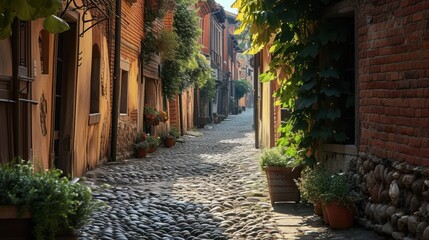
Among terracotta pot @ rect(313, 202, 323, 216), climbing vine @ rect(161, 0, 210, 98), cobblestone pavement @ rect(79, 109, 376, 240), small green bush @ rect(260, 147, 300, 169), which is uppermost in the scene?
climbing vine @ rect(161, 0, 210, 98)

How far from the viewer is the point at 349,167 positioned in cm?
691

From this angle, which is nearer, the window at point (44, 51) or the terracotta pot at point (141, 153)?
the window at point (44, 51)

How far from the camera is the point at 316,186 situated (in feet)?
21.6

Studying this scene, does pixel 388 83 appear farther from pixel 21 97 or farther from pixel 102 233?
pixel 21 97

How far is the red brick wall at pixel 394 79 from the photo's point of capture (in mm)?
5375

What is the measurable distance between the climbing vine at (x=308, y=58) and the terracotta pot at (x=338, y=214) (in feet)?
3.82

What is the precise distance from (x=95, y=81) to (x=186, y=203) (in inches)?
172

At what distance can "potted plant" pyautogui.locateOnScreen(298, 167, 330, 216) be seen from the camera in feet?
21.3

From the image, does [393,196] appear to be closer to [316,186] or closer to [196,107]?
[316,186]

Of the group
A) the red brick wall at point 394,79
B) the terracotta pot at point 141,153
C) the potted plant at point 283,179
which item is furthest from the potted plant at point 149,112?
the red brick wall at point 394,79

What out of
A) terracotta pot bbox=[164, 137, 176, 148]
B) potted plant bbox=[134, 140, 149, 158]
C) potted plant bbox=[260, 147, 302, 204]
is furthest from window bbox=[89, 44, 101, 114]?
terracotta pot bbox=[164, 137, 176, 148]

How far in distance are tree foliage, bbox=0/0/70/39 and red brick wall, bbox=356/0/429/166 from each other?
11.1 ft

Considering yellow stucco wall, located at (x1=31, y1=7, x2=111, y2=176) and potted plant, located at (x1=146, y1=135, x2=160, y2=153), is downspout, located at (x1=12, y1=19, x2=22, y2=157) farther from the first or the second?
potted plant, located at (x1=146, y1=135, x2=160, y2=153)

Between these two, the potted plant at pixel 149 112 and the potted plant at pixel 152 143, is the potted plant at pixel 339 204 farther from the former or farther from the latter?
the potted plant at pixel 149 112
